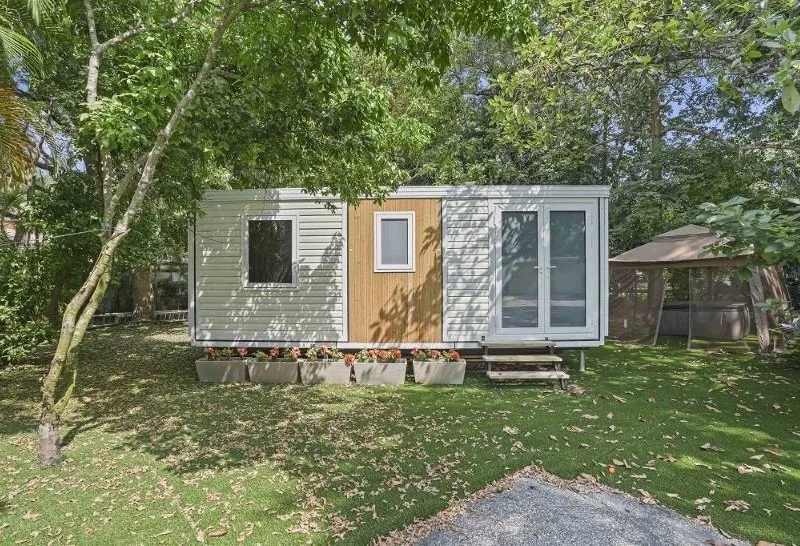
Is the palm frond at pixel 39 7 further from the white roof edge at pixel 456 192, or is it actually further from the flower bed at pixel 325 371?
the flower bed at pixel 325 371

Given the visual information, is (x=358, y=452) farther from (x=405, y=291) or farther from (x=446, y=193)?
(x=446, y=193)

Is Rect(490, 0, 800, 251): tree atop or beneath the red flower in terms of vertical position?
Result: atop

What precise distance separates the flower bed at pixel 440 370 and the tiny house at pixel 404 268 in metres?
0.40

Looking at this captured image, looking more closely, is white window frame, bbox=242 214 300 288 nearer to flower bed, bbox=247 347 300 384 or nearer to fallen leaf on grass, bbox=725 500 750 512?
A: flower bed, bbox=247 347 300 384

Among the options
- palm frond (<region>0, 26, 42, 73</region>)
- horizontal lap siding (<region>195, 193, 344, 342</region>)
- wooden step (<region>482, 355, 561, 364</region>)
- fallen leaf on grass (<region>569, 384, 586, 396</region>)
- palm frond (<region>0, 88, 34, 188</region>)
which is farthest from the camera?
horizontal lap siding (<region>195, 193, 344, 342</region>)

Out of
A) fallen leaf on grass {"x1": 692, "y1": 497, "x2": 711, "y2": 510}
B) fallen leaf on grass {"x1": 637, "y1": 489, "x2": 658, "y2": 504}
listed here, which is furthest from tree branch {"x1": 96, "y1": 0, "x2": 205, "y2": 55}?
fallen leaf on grass {"x1": 692, "y1": 497, "x2": 711, "y2": 510}

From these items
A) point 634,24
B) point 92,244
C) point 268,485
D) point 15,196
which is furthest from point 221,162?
point 634,24

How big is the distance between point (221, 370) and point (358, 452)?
11.4ft

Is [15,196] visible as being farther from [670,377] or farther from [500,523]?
[670,377]

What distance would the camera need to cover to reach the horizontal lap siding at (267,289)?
23.3 ft

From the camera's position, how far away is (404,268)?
703cm

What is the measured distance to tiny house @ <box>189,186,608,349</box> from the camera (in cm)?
686

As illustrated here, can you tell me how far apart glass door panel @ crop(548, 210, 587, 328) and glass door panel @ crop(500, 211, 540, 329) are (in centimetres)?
24

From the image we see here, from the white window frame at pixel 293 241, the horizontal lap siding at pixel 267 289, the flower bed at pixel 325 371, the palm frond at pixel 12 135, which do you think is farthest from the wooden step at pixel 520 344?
the palm frond at pixel 12 135
